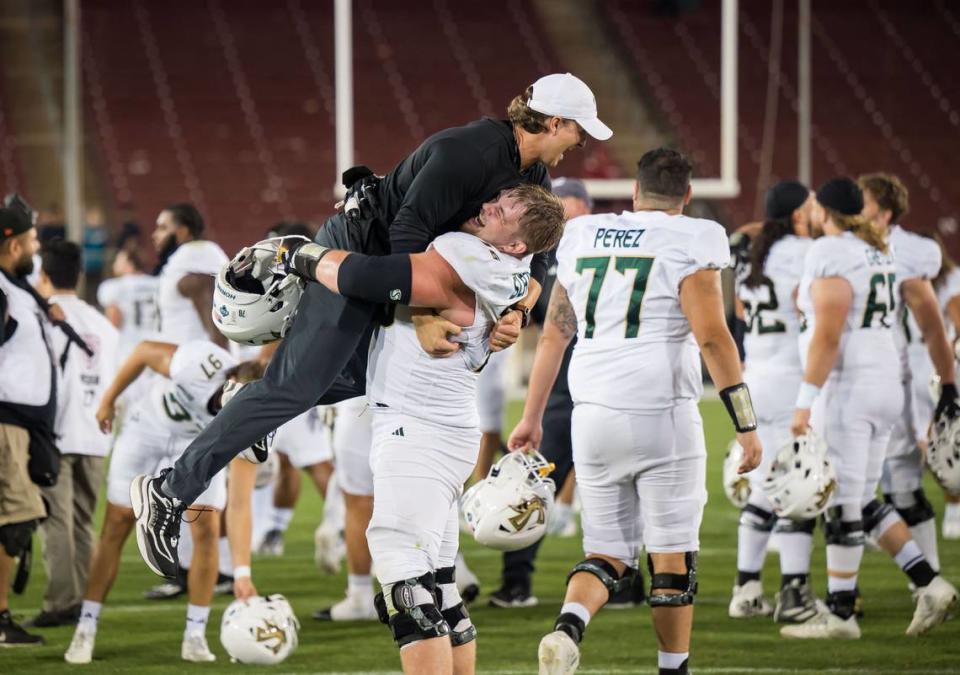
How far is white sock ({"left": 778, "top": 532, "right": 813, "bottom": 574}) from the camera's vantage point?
727cm

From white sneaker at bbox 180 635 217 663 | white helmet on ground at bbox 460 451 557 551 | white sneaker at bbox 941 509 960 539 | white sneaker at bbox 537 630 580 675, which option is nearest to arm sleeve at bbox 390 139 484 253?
white helmet on ground at bbox 460 451 557 551

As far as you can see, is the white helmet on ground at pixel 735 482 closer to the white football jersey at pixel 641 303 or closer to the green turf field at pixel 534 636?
the green turf field at pixel 534 636

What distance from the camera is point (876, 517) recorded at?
7.29 metres

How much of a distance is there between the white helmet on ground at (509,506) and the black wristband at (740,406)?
0.70 metres

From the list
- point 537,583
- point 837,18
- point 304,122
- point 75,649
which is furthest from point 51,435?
point 837,18

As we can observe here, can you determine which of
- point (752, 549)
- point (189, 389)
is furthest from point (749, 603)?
point (189, 389)

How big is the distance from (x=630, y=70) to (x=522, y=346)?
673 centimetres

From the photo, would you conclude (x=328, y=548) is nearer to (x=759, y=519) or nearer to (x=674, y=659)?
(x=759, y=519)

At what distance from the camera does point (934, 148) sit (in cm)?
2414

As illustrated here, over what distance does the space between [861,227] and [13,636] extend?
426 centimetres

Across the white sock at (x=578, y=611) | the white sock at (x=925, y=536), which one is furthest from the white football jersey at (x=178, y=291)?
the white sock at (x=925, y=536)

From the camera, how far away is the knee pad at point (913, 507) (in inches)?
309

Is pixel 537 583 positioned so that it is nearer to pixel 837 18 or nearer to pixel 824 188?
pixel 824 188

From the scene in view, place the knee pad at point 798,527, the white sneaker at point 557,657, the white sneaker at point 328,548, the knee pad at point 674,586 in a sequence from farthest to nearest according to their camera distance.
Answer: the white sneaker at point 328,548, the knee pad at point 798,527, the knee pad at point 674,586, the white sneaker at point 557,657
